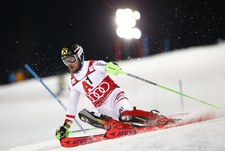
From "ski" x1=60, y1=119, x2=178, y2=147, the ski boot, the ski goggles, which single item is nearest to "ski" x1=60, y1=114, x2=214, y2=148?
"ski" x1=60, y1=119, x2=178, y2=147

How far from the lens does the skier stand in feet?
19.7

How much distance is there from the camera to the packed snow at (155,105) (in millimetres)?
4840

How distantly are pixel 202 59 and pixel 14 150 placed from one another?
15900 mm

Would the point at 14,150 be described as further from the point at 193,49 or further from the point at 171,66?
the point at 193,49

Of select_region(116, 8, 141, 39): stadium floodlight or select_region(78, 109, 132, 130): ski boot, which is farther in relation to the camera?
select_region(116, 8, 141, 39): stadium floodlight

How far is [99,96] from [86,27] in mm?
16185

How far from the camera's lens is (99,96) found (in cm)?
632

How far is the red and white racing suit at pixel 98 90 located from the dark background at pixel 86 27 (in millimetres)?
10529

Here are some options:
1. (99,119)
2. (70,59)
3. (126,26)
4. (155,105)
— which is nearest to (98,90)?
(99,119)

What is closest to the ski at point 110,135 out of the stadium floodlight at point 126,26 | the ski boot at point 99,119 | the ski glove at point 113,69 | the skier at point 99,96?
the skier at point 99,96

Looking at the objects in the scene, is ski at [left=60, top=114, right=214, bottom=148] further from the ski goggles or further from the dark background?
the dark background

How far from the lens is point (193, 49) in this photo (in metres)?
22.8

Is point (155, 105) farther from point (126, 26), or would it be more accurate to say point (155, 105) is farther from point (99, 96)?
point (99, 96)

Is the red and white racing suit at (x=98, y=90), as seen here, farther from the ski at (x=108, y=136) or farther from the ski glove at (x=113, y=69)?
the ski at (x=108, y=136)
